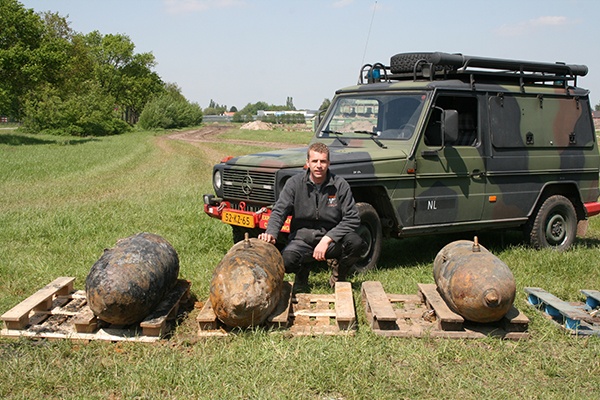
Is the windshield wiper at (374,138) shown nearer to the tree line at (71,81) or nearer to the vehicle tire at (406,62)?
the vehicle tire at (406,62)

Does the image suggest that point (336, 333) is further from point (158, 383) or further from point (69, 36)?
point (69, 36)

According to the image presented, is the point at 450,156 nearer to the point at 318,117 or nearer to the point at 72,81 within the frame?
the point at 318,117

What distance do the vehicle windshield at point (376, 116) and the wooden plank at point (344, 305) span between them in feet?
7.66

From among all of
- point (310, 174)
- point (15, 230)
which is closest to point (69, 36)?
point (15, 230)

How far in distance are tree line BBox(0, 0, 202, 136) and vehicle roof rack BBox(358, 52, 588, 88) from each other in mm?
29288

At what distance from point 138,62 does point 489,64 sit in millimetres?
74345

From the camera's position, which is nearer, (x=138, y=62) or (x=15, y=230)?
(x=15, y=230)

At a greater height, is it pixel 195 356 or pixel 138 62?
pixel 138 62

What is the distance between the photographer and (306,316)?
5.39 m

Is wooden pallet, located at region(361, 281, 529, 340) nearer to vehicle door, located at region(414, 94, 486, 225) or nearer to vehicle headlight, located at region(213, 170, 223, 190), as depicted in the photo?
vehicle door, located at region(414, 94, 486, 225)

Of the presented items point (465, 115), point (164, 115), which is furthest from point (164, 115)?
point (465, 115)

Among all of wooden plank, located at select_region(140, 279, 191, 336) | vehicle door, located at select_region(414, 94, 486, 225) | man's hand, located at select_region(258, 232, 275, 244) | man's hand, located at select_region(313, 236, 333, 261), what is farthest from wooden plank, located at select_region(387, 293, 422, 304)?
wooden plank, located at select_region(140, 279, 191, 336)

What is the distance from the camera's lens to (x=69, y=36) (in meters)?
68.1

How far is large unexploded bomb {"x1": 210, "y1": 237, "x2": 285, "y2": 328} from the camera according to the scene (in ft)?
15.8
